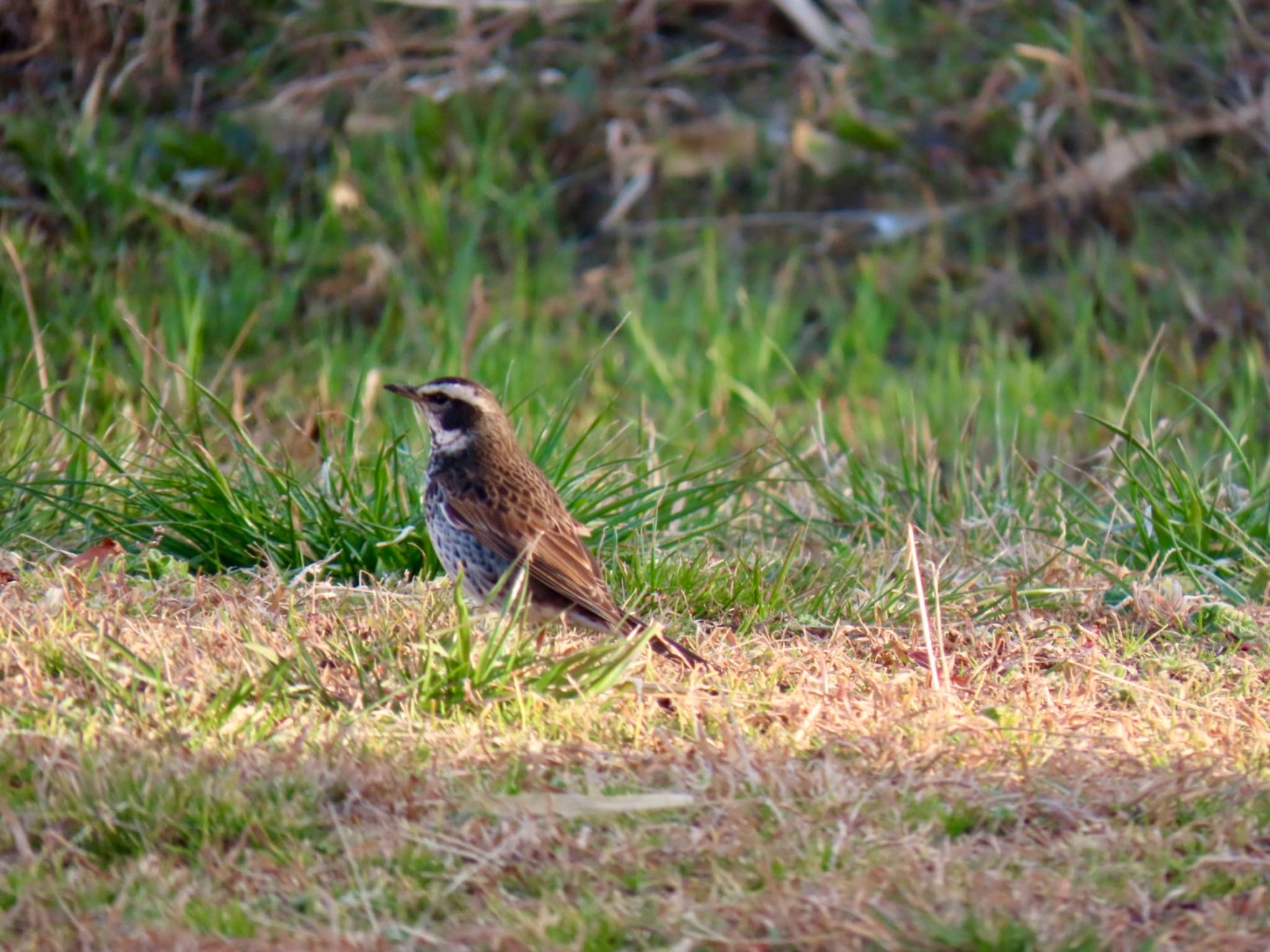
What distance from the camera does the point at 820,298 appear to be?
8.96m

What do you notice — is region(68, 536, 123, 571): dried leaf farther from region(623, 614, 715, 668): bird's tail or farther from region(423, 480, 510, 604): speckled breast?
region(623, 614, 715, 668): bird's tail

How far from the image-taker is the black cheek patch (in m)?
5.25

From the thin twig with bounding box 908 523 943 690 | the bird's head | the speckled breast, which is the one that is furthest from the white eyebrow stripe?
the thin twig with bounding box 908 523 943 690

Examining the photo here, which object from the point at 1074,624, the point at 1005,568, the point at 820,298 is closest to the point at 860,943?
the point at 1074,624

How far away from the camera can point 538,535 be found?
472 cm

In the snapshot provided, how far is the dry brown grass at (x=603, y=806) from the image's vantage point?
10.1 ft

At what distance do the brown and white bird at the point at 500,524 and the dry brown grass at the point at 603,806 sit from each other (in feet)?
1.20

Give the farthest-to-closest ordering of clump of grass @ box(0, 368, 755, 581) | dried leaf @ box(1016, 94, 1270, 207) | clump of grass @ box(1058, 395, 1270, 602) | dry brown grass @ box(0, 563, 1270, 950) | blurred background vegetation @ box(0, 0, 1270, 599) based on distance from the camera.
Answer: dried leaf @ box(1016, 94, 1270, 207) < blurred background vegetation @ box(0, 0, 1270, 599) < clump of grass @ box(1058, 395, 1270, 602) < clump of grass @ box(0, 368, 755, 581) < dry brown grass @ box(0, 563, 1270, 950)

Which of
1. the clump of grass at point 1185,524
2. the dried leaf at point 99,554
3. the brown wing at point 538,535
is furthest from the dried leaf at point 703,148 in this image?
the dried leaf at point 99,554

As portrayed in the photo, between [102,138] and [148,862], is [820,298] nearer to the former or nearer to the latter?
[102,138]

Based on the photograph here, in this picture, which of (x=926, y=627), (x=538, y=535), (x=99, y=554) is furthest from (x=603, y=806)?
(x=99, y=554)

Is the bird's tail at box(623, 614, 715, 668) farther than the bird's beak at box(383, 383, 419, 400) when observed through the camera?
No

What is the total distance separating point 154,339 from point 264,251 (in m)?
1.82

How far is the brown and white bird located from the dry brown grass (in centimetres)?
37
